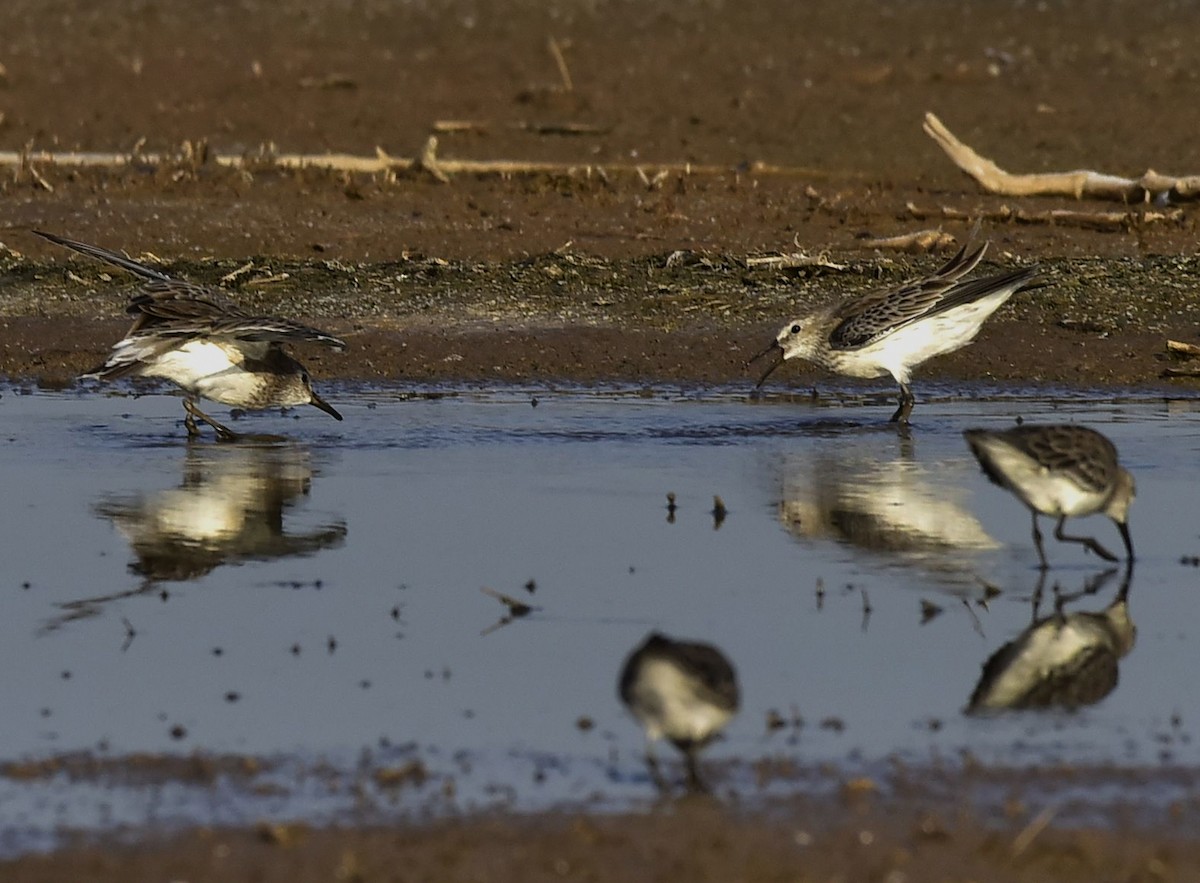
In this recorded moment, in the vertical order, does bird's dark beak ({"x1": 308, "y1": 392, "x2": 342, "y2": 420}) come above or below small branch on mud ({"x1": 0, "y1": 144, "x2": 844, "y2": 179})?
below

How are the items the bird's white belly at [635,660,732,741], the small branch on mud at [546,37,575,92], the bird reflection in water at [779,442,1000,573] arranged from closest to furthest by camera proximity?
the bird's white belly at [635,660,732,741], the bird reflection in water at [779,442,1000,573], the small branch on mud at [546,37,575,92]

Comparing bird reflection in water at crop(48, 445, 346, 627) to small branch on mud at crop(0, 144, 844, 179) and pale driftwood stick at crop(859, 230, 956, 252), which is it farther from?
small branch on mud at crop(0, 144, 844, 179)

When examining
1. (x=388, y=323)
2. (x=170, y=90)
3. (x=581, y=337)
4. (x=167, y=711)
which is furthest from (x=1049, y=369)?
(x=170, y=90)

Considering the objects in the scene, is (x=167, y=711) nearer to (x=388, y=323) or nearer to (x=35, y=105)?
(x=388, y=323)

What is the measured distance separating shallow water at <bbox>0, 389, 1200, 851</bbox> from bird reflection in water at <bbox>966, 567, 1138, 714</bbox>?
7 cm

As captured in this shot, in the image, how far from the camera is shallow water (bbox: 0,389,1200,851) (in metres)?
7.08

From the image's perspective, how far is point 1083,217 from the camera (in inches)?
784

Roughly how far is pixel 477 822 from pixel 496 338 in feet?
37.0

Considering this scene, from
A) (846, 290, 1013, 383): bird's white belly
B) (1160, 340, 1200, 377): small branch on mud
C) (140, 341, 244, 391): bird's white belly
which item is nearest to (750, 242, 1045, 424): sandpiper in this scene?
(846, 290, 1013, 383): bird's white belly

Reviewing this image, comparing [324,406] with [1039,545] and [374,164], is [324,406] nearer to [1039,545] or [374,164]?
[1039,545]

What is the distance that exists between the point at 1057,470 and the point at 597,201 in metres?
12.3

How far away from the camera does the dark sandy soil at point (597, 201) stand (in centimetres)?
619

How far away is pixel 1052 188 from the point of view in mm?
20531

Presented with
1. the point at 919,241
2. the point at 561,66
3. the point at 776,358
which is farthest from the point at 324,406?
the point at 561,66
